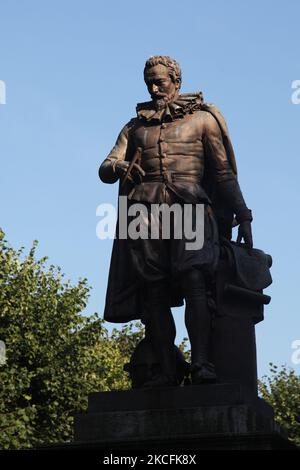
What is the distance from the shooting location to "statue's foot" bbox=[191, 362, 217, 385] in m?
10.9

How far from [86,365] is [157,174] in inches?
785

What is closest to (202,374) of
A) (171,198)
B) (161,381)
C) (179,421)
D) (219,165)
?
(161,381)

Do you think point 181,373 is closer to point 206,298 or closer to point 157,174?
point 206,298

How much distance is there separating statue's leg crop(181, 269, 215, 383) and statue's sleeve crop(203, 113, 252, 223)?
1156 mm

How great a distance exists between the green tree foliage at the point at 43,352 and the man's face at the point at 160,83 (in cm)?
1700

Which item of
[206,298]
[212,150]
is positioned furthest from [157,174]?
[206,298]

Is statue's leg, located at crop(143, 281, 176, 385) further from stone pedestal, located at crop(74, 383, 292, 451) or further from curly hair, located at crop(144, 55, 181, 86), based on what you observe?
curly hair, located at crop(144, 55, 181, 86)

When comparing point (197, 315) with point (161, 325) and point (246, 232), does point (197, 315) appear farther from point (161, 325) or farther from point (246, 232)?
point (246, 232)

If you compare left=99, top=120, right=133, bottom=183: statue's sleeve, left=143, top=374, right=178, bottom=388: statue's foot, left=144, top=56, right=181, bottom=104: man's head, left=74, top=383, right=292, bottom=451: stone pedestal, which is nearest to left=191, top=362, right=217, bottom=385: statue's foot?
left=74, top=383, right=292, bottom=451: stone pedestal

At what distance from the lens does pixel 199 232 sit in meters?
11.6

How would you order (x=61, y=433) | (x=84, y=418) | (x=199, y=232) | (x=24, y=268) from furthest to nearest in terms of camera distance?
(x=24, y=268)
(x=61, y=433)
(x=199, y=232)
(x=84, y=418)

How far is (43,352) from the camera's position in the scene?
3030 centimetres
